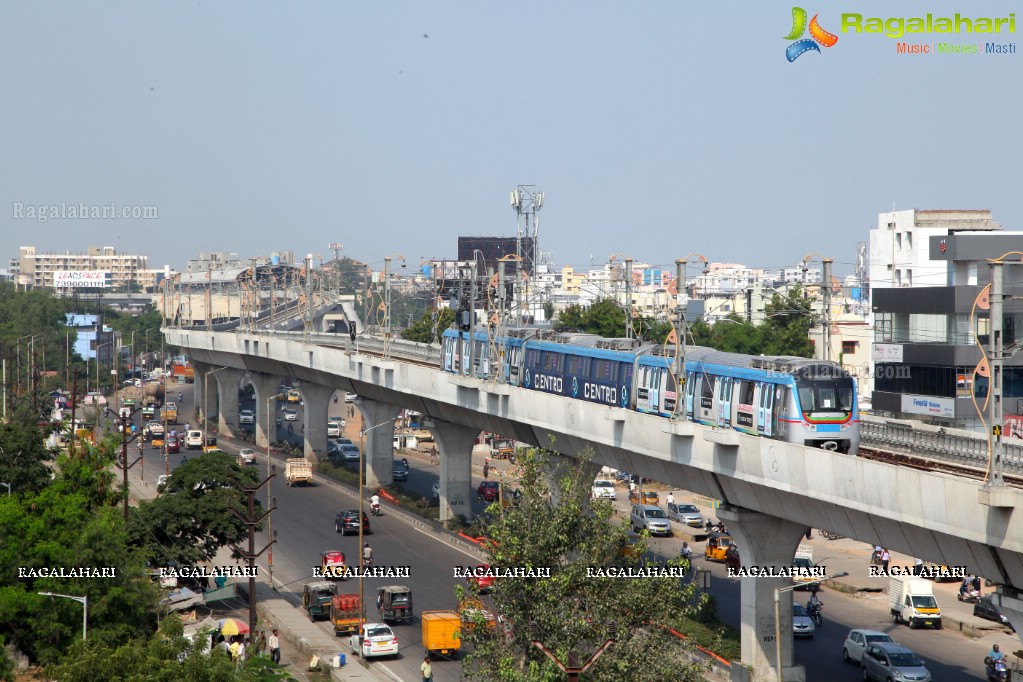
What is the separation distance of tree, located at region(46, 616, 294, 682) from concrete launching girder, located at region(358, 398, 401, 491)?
179ft

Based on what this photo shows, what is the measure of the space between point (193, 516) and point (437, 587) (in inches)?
427

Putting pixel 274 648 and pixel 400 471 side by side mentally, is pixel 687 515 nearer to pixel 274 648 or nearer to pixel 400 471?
pixel 400 471

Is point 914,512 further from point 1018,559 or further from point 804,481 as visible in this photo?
point 804,481

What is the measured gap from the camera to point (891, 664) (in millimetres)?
39750

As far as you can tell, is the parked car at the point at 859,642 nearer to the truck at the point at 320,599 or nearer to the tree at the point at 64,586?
the truck at the point at 320,599

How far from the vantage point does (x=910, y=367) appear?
68.9 metres

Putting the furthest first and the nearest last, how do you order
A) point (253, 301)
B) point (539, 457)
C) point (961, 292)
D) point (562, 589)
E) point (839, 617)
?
point (253, 301) → point (961, 292) → point (839, 617) → point (539, 457) → point (562, 589)

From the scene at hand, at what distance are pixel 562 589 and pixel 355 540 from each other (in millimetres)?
40084

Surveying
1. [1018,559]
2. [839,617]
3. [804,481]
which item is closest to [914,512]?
[1018,559]

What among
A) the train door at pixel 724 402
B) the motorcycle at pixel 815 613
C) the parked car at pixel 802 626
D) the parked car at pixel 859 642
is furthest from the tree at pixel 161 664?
the motorcycle at pixel 815 613

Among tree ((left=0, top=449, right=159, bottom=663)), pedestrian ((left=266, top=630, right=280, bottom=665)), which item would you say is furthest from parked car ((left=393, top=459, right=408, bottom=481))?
pedestrian ((left=266, top=630, right=280, bottom=665))

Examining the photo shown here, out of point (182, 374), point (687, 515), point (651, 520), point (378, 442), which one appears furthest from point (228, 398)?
point (651, 520)

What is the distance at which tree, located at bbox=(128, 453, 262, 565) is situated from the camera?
49.7m

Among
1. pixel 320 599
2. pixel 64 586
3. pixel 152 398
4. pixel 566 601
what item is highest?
pixel 566 601
